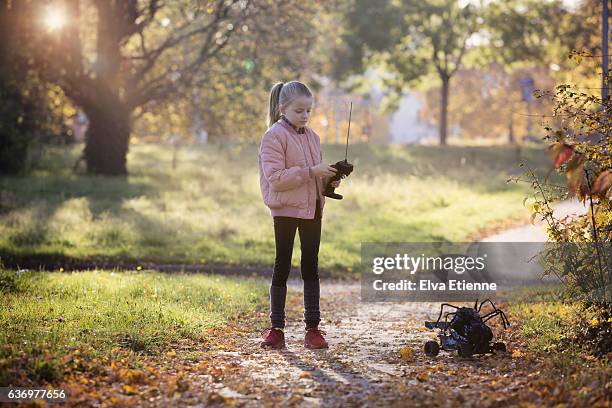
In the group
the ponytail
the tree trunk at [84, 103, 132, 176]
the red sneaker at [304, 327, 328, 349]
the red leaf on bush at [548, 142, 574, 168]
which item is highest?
the tree trunk at [84, 103, 132, 176]

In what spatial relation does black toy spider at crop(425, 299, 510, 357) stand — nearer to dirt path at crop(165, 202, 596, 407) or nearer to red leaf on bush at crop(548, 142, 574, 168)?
dirt path at crop(165, 202, 596, 407)

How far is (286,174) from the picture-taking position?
682cm

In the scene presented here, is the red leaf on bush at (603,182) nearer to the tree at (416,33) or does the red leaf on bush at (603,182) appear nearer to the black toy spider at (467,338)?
the black toy spider at (467,338)

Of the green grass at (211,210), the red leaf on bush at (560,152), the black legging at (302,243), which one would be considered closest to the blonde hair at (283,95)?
the black legging at (302,243)

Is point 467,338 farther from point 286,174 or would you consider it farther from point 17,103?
point 17,103

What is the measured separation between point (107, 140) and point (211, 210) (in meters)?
7.86

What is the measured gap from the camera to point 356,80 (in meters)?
52.7

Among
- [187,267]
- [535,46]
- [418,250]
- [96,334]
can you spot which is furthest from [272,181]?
[535,46]

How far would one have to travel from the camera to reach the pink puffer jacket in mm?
6832

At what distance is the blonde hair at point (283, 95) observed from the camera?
6.94 meters

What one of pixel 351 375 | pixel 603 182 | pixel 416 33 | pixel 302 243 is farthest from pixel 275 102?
pixel 416 33

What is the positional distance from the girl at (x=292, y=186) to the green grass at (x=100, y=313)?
981 mm

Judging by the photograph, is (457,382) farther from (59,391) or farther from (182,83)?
(182,83)

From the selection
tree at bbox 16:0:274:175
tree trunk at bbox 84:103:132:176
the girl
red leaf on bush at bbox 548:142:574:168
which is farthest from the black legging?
tree trunk at bbox 84:103:132:176
